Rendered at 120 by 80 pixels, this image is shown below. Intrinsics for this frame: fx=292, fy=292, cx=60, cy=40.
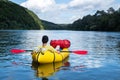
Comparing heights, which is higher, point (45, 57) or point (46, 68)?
point (45, 57)

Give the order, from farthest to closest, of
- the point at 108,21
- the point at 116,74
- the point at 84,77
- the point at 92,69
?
the point at 108,21, the point at 92,69, the point at 116,74, the point at 84,77

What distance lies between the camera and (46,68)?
17.3 m

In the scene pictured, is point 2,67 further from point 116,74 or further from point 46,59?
point 116,74

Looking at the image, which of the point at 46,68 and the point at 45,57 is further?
the point at 45,57

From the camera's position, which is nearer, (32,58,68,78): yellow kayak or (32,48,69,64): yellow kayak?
(32,58,68,78): yellow kayak

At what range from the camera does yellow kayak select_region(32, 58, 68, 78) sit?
1543 cm

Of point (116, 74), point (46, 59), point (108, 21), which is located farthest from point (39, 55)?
point (108, 21)

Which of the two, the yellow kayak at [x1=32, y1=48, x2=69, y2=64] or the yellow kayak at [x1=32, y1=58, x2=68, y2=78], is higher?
the yellow kayak at [x1=32, y1=48, x2=69, y2=64]

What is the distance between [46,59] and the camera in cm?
1811

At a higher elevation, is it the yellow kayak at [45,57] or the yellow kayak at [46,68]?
the yellow kayak at [45,57]

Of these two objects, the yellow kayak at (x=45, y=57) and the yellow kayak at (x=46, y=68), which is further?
the yellow kayak at (x=45, y=57)

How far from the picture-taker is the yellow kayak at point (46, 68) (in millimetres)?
15430

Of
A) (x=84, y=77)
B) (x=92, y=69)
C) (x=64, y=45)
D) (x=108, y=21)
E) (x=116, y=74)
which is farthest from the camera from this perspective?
(x=108, y=21)

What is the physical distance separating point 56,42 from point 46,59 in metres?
5.41
